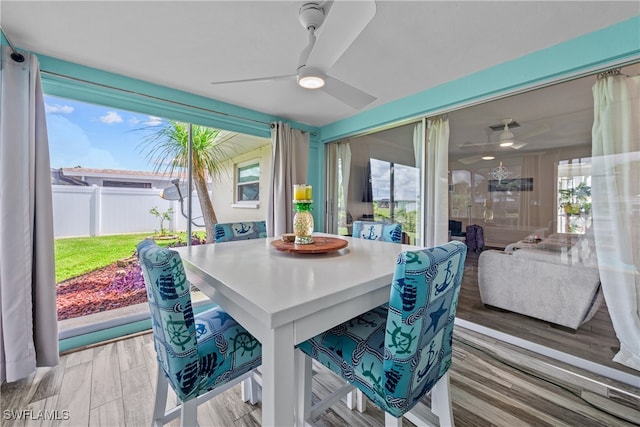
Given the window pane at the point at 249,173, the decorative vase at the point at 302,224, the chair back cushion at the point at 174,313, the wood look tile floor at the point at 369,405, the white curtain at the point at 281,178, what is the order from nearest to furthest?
the chair back cushion at the point at 174,313, the wood look tile floor at the point at 369,405, the decorative vase at the point at 302,224, the white curtain at the point at 281,178, the window pane at the point at 249,173

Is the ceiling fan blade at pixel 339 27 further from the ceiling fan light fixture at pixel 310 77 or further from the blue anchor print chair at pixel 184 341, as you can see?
the blue anchor print chair at pixel 184 341

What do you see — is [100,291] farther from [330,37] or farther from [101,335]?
[330,37]

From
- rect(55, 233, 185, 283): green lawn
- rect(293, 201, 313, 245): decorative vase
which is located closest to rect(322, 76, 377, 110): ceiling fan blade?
rect(293, 201, 313, 245): decorative vase

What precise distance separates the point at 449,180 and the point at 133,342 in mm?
3252

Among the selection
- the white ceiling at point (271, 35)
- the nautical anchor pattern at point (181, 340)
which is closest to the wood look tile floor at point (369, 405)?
the nautical anchor pattern at point (181, 340)

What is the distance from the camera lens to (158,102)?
2463 millimetres

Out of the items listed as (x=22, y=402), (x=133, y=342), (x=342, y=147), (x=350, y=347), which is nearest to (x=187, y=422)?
(x=350, y=347)

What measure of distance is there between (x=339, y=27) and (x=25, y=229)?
91.4 inches

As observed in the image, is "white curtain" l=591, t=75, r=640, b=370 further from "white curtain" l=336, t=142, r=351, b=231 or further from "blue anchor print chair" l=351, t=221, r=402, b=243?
"white curtain" l=336, t=142, r=351, b=231

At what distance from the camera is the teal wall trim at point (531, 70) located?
1643 mm

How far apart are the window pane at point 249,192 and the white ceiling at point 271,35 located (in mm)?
1804

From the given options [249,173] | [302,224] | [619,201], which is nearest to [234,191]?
[249,173]

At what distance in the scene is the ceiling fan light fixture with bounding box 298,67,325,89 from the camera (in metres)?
1.43

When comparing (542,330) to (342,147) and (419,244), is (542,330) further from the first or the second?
(342,147)
